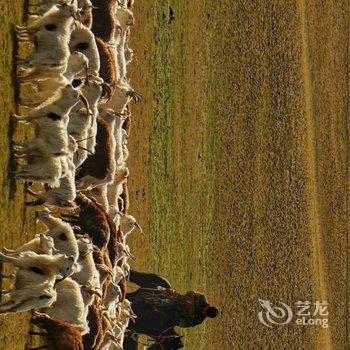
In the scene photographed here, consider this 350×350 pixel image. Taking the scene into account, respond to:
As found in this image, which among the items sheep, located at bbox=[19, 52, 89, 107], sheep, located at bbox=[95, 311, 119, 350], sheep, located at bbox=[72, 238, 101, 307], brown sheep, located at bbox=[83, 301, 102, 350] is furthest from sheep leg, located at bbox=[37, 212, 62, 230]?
sheep, located at bbox=[95, 311, 119, 350]

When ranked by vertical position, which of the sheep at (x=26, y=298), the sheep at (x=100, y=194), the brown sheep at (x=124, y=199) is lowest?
the sheep at (x=26, y=298)

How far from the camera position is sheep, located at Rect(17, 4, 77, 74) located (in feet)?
28.3

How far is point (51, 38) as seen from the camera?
8.67m

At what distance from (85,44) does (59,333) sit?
4.14m

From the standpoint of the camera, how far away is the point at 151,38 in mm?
14289

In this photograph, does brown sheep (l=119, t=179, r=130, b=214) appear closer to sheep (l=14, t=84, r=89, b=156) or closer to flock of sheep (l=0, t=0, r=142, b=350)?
flock of sheep (l=0, t=0, r=142, b=350)

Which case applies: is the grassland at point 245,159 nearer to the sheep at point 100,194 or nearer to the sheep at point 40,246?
the sheep at point 100,194

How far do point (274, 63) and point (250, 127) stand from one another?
2.36 metres

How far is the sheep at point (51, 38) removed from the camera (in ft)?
28.3

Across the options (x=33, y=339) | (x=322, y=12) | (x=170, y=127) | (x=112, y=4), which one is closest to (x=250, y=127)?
(x=170, y=127)

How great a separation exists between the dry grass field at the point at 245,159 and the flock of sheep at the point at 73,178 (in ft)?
8.05

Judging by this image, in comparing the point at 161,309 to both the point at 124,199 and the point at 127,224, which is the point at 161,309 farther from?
the point at 124,199

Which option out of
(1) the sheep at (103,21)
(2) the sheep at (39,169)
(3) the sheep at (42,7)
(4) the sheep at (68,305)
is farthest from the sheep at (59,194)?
(1) the sheep at (103,21)

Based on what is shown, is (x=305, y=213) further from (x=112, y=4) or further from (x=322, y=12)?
(x=112, y=4)
